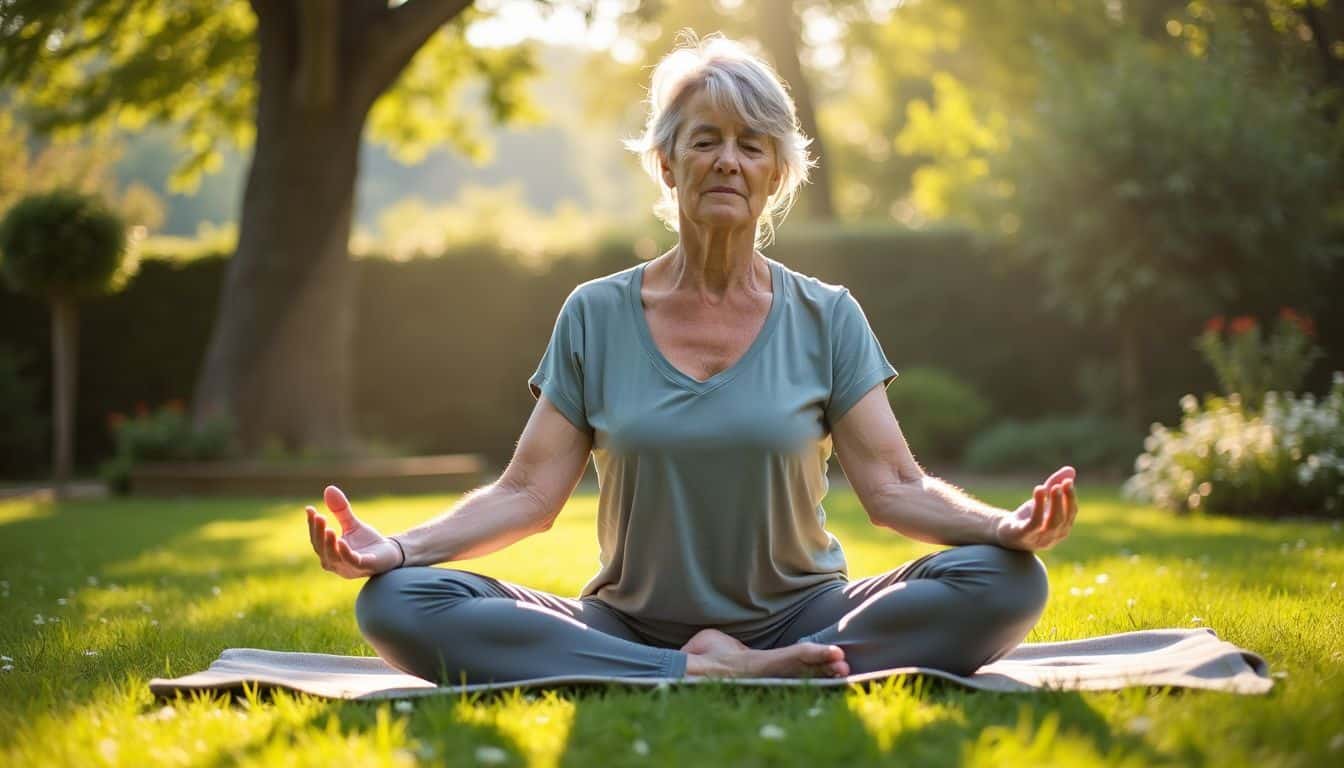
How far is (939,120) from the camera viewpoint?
22.4 m

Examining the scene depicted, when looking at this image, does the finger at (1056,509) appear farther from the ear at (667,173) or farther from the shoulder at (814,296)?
the ear at (667,173)

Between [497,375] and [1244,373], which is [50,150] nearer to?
[497,375]

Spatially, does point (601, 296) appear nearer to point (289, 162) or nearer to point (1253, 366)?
point (1253, 366)

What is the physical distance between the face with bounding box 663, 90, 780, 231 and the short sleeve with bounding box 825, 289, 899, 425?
392mm

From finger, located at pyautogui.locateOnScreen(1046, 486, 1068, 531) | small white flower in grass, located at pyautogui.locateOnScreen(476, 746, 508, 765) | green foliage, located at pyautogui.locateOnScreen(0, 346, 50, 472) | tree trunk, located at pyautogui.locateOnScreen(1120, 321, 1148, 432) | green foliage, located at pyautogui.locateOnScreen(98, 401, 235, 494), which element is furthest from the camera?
green foliage, located at pyautogui.locateOnScreen(0, 346, 50, 472)

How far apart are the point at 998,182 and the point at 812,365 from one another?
11.4m

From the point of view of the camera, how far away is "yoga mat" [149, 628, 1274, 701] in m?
3.12

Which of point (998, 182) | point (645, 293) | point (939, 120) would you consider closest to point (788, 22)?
point (939, 120)

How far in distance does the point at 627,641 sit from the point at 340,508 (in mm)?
813

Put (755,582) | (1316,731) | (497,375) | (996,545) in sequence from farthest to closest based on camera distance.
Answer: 1. (497,375)
2. (755,582)
3. (996,545)
4. (1316,731)

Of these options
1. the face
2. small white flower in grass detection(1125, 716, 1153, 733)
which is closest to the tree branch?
the face

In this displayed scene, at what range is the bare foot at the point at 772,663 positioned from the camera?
3.19m

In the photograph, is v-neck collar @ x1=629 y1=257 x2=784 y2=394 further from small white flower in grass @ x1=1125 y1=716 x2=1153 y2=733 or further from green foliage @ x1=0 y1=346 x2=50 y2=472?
green foliage @ x1=0 y1=346 x2=50 y2=472

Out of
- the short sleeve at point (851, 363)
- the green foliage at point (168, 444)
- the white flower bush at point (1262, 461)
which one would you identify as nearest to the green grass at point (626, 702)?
the short sleeve at point (851, 363)
